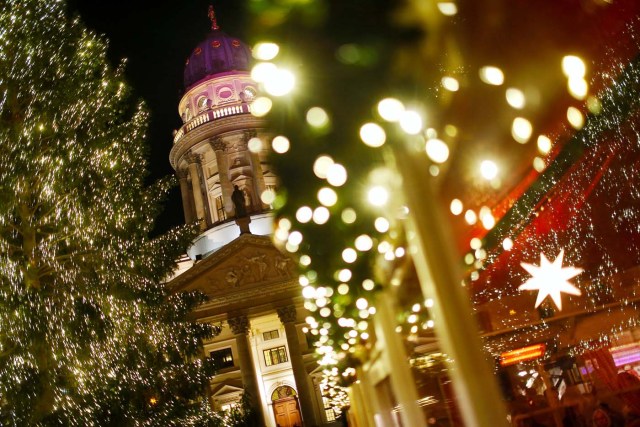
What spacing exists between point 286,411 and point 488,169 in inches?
1622

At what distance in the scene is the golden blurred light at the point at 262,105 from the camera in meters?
3.15

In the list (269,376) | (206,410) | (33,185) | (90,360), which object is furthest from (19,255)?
(269,376)

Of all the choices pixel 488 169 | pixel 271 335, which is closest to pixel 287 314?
pixel 271 335

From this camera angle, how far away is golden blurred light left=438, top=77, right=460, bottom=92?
8.79ft

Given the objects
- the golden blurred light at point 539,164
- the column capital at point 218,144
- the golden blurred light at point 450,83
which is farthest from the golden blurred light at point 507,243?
the column capital at point 218,144

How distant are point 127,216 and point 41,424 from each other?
16.8 ft

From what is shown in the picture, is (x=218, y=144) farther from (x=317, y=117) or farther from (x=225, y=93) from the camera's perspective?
(x=317, y=117)

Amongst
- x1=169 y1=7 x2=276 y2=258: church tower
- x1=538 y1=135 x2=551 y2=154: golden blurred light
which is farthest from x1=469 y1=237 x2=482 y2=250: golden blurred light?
x1=169 y1=7 x2=276 y2=258: church tower

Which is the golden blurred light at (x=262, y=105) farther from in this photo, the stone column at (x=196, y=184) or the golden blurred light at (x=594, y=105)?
the stone column at (x=196, y=184)

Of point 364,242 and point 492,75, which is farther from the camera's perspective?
point 364,242

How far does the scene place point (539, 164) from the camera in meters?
3.19

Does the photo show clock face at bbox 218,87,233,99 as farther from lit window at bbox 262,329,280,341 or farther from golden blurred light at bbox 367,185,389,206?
golden blurred light at bbox 367,185,389,206

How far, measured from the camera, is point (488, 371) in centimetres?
226

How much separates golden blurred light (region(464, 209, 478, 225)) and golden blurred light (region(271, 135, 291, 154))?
1.06 metres
